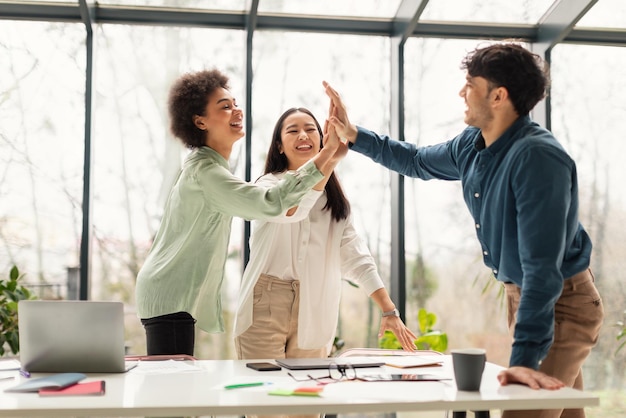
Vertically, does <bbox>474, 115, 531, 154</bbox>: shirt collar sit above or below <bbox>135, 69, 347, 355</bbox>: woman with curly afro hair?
above

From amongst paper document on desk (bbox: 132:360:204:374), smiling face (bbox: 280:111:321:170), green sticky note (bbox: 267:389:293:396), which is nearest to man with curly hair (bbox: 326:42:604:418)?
green sticky note (bbox: 267:389:293:396)

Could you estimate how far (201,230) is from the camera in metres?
2.71

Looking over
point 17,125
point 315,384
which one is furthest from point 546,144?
point 17,125

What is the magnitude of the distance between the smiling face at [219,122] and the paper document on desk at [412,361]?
44.4 inches

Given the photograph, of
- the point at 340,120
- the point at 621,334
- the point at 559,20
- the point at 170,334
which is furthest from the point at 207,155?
the point at 621,334

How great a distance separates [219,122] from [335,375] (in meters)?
1.31

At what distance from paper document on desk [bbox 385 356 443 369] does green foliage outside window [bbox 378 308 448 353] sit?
1565 millimetres

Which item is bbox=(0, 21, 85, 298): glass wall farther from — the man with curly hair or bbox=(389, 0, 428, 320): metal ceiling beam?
the man with curly hair

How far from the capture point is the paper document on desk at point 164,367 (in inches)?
81.2

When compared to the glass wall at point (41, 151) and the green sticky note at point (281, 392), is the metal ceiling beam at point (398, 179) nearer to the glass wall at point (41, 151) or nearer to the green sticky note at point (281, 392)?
the glass wall at point (41, 151)

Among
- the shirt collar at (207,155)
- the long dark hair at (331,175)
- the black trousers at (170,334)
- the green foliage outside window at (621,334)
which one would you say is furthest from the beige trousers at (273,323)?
the green foliage outside window at (621,334)

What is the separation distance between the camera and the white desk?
5.21 ft

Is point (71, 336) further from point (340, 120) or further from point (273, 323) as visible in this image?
point (340, 120)

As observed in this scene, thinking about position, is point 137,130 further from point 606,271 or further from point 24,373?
point 606,271
